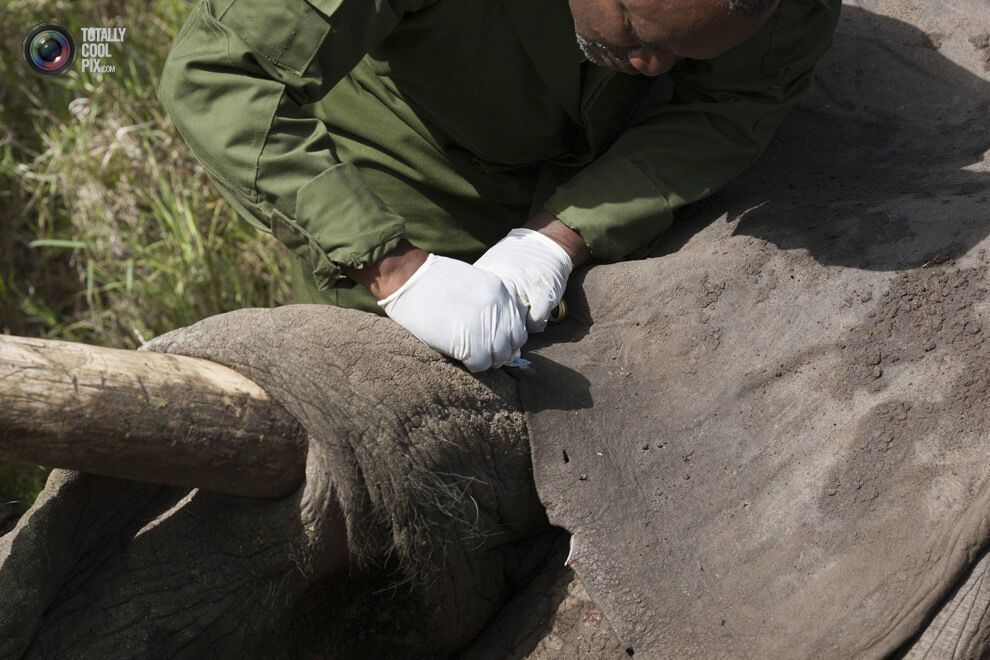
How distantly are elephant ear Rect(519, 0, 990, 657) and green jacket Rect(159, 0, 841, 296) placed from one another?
0.18 m

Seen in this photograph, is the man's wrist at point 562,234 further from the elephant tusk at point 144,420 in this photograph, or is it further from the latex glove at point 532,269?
the elephant tusk at point 144,420

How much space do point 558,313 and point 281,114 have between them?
25.8 inches

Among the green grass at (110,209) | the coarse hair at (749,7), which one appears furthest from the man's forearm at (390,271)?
the green grass at (110,209)

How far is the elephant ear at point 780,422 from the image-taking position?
1.91 m

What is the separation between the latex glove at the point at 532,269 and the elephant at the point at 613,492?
0.08 metres

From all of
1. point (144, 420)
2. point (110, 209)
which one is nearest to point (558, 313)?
point (144, 420)

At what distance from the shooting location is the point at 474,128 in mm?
A: 2432

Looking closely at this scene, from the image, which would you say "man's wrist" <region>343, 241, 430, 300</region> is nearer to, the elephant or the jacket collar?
the elephant

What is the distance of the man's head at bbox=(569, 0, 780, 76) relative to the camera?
6.14 ft

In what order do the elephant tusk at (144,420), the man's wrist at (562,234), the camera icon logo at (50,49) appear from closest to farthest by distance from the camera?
the elephant tusk at (144,420)
the man's wrist at (562,234)
the camera icon logo at (50,49)

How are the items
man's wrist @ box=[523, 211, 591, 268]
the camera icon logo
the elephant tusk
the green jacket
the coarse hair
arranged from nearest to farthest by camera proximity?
the elephant tusk → the coarse hair → the green jacket → man's wrist @ box=[523, 211, 591, 268] → the camera icon logo

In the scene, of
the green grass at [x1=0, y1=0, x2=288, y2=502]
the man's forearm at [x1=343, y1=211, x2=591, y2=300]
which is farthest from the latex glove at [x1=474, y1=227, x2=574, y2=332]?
the green grass at [x1=0, y1=0, x2=288, y2=502]

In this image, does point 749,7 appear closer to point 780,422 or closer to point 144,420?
point 780,422

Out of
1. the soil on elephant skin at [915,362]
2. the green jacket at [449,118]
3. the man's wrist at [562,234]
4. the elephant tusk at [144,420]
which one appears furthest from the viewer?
the man's wrist at [562,234]
